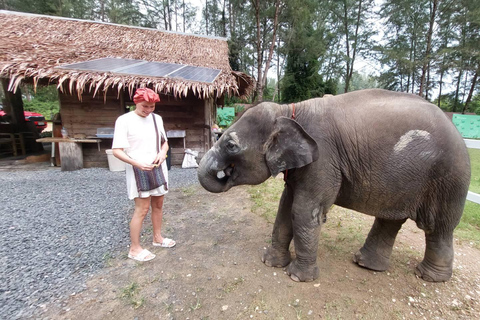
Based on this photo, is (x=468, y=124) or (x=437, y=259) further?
(x=468, y=124)

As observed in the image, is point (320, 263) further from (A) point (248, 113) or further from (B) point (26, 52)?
(B) point (26, 52)

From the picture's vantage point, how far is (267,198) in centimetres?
482

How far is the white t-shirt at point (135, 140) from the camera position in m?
2.28

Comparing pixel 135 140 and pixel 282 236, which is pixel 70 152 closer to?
pixel 135 140

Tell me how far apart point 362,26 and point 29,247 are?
30876 millimetres

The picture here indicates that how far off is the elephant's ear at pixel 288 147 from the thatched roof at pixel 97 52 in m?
4.63

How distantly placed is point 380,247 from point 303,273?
0.92m

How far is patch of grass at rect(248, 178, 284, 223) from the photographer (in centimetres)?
403

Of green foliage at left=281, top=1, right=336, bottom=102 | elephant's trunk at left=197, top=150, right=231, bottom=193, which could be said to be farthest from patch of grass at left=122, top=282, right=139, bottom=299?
green foliage at left=281, top=1, right=336, bottom=102

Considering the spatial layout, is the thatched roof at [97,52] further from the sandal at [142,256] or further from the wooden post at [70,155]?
the sandal at [142,256]

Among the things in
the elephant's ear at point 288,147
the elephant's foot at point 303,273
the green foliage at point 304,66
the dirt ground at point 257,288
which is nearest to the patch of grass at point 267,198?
the dirt ground at point 257,288

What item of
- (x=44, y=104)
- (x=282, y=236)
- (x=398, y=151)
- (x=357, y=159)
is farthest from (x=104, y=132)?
(x=44, y=104)

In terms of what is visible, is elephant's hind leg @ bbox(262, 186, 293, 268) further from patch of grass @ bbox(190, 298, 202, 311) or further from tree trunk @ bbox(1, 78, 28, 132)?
tree trunk @ bbox(1, 78, 28, 132)

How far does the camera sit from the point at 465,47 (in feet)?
56.0
